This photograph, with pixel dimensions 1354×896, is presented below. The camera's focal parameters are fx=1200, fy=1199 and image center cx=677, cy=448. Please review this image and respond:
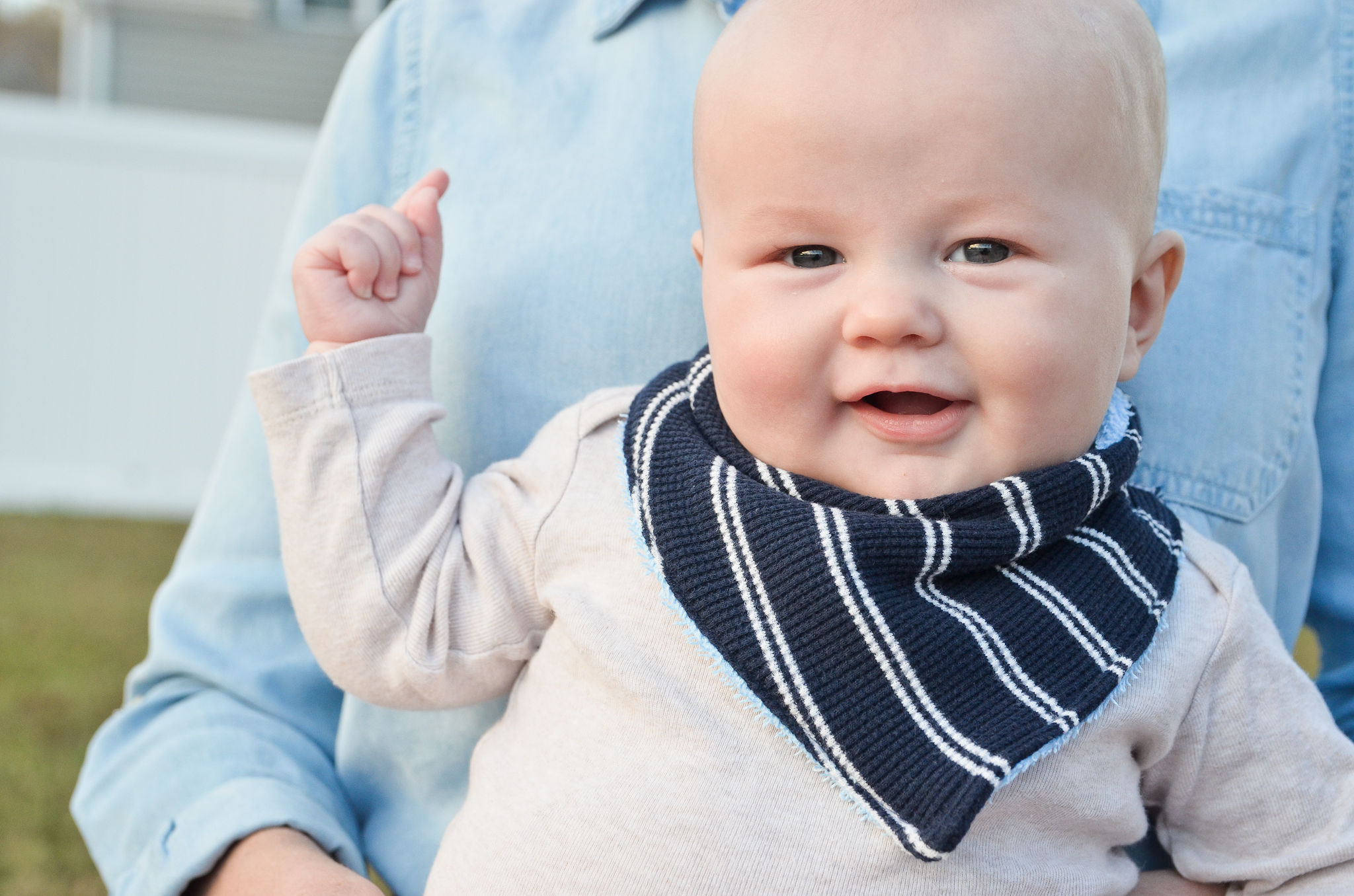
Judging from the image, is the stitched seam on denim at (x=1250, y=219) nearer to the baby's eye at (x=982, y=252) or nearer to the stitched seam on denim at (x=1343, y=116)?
the stitched seam on denim at (x=1343, y=116)

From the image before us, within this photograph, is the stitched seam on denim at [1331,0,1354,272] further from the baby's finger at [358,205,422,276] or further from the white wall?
the white wall

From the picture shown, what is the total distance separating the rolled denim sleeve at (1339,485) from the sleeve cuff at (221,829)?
122 cm

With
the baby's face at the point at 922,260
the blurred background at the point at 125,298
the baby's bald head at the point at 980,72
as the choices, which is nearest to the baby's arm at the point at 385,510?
the baby's face at the point at 922,260

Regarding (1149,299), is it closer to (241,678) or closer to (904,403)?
(904,403)

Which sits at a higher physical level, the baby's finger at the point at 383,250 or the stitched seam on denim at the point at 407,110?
the stitched seam on denim at the point at 407,110

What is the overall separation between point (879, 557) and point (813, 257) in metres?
0.29

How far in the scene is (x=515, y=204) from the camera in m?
1.48

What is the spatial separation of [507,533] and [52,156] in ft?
22.9

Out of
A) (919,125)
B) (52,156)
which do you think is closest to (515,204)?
(919,125)

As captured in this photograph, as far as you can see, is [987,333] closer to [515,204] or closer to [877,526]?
[877,526]

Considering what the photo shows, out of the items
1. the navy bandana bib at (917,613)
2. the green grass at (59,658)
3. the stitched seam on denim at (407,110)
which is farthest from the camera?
the green grass at (59,658)

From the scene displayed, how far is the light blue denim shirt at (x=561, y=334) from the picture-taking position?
1.38 metres

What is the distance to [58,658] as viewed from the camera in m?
4.11

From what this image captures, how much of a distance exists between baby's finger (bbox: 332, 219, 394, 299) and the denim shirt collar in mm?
465
